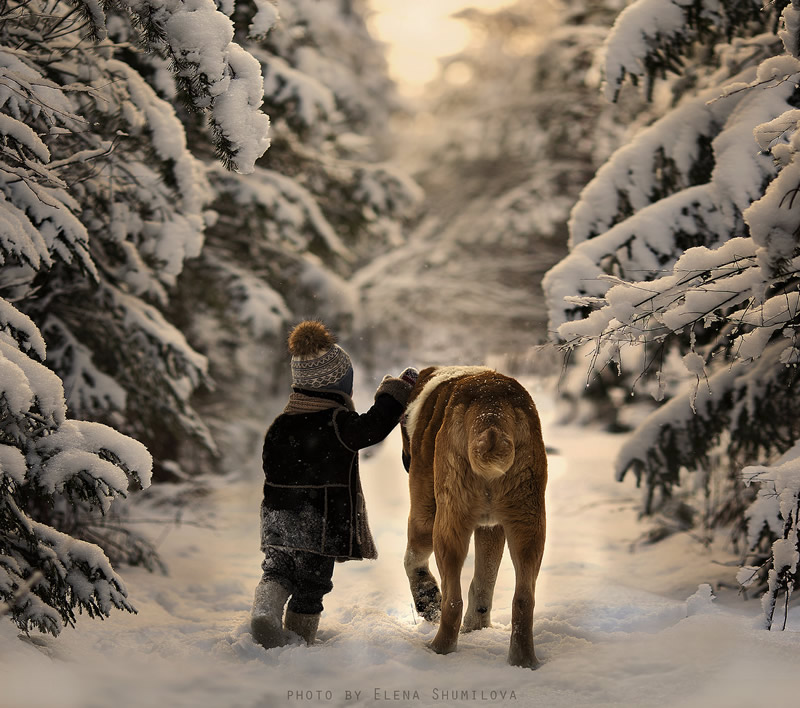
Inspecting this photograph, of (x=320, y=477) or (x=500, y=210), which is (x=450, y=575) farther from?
(x=500, y=210)

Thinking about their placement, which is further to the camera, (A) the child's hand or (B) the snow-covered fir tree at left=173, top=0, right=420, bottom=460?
(B) the snow-covered fir tree at left=173, top=0, right=420, bottom=460

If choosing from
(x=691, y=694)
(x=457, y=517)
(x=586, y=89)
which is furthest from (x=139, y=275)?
(x=586, y=89)

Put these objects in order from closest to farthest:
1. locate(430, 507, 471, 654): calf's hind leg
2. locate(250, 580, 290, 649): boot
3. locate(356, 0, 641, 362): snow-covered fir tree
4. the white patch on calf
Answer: locate(430, 507, 471, 654): calf's hind leg → locate(250, 580, 290, 649): boot → the white patch on calf → locate(356, 0, 641, 362): snow-covered fir tree

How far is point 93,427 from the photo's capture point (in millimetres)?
3375

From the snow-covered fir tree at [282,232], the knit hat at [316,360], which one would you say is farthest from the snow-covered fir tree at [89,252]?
the snow-covered fir tree at [282,232]

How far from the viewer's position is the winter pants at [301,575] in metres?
3.67

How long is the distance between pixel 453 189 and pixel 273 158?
→ 743 cm

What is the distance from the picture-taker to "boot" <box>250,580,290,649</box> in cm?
349

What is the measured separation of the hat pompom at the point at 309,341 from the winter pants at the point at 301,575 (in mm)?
1010

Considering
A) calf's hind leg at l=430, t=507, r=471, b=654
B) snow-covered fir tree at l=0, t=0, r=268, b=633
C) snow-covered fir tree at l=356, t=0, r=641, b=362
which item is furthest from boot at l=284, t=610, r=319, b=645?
snow-covered fir tree at l=356, t=0, r=641, b=362

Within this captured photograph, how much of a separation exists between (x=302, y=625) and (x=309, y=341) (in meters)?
1.43

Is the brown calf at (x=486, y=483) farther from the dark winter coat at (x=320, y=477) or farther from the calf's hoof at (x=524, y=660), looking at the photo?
the dark winter coat at (x=320, y=477)

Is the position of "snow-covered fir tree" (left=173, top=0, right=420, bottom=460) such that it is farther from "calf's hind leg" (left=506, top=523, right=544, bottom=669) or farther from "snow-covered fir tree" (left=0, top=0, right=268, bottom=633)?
"calf's hind leg" (left=506, top=523, right=544, bottom=669)

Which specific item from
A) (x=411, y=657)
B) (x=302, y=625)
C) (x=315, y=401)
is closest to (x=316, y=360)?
(x=315, y=401)
